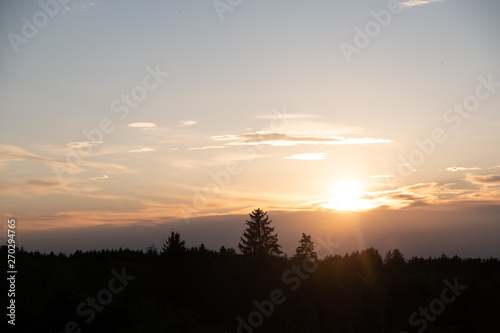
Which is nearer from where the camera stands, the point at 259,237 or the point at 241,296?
the point at 241,296

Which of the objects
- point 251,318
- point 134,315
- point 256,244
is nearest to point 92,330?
point 134,315

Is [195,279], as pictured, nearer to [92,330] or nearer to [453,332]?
[92,330]

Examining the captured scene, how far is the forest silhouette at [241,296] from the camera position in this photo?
5316 cm

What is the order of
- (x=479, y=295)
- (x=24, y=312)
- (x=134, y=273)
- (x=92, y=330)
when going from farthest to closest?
(x=479, y=295) → (x=134, y=273) → (x=24, y=312) → (x=92, y=330)

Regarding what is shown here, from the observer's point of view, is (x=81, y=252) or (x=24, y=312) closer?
(x=24, y=312)

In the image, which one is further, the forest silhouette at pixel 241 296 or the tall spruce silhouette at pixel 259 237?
the tall spruce silhouette at pixel 259 237

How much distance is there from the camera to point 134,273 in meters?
75.4

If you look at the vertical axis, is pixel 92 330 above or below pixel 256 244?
below

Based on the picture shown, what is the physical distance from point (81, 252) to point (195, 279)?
43.2m

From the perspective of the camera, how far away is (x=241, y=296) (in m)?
75.8

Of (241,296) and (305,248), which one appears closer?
(241,296)

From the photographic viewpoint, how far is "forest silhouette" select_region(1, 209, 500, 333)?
53.2 meters

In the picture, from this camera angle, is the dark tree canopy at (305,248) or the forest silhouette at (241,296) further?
the dark tree canopy at (305,248)

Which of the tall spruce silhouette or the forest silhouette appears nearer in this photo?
the forest silhouette
